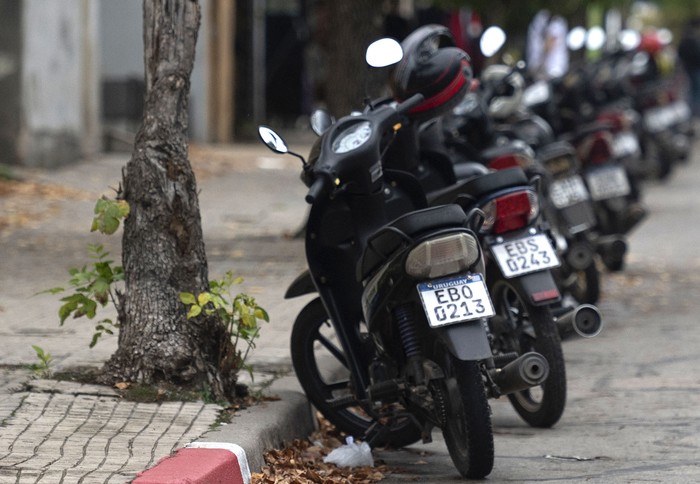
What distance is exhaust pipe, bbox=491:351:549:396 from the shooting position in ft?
18.2

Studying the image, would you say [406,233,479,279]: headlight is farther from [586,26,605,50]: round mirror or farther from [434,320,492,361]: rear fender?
[586,26,605,50]: round mirror

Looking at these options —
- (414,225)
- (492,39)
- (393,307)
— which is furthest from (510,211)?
(492,39)

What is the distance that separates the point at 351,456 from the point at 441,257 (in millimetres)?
980

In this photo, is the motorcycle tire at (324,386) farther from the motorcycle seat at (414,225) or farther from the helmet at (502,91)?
the helmet at (502,91)

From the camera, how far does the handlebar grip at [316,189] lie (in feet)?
18.1

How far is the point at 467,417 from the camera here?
5.26 meters

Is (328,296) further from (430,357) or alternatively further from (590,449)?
(590,449)

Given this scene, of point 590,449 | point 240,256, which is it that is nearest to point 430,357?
point 590,449

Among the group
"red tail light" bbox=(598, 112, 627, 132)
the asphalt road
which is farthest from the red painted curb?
"red tail light" bbox=(598, 112, 627, 132)

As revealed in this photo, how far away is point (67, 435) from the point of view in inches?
206

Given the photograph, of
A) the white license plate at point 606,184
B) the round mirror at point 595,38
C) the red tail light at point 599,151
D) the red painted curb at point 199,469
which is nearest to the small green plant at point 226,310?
the red painted curb at point 199,469

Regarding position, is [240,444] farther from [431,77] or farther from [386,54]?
[431,77]

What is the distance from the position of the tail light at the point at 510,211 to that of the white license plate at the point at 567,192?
97.8 inches

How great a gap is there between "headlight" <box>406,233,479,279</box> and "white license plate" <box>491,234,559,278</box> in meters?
1.10
